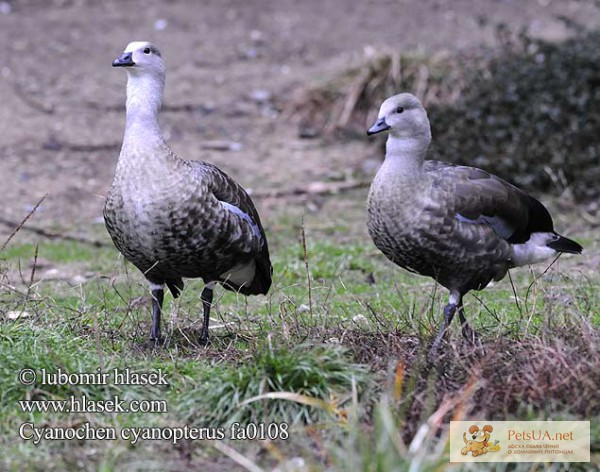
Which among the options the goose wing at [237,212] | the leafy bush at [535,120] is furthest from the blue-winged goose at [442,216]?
the leafy bush at [535,120]

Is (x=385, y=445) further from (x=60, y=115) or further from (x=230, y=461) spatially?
(x=60, y=115)

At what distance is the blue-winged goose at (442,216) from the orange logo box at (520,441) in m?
1.24

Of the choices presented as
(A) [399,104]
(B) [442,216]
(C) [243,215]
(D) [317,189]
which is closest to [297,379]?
(B) [442,216]

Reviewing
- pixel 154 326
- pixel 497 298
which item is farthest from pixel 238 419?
pixel 497 298

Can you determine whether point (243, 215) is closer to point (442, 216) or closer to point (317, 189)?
point (442, 216)

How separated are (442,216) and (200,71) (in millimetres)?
8362

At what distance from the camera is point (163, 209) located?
19.1 feet

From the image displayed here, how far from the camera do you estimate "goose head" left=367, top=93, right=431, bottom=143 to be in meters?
6.29

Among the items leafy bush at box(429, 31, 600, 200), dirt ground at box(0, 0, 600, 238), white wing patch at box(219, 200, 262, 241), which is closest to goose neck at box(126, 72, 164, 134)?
white wing patch at box(219, 200, 262, 241)

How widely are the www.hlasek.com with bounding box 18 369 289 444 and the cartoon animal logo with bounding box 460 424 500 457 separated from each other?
31.2 inches

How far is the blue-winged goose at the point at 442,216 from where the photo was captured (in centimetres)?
597

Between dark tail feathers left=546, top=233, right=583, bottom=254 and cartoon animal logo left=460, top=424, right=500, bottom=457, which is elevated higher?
dark tail feathers left=546, top=233, right=583, bottom=254

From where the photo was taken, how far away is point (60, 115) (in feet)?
40.8

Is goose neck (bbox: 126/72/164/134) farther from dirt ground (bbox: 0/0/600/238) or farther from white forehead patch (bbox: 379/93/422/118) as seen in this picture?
dirt ground (bbox: 0/0/600/238)
